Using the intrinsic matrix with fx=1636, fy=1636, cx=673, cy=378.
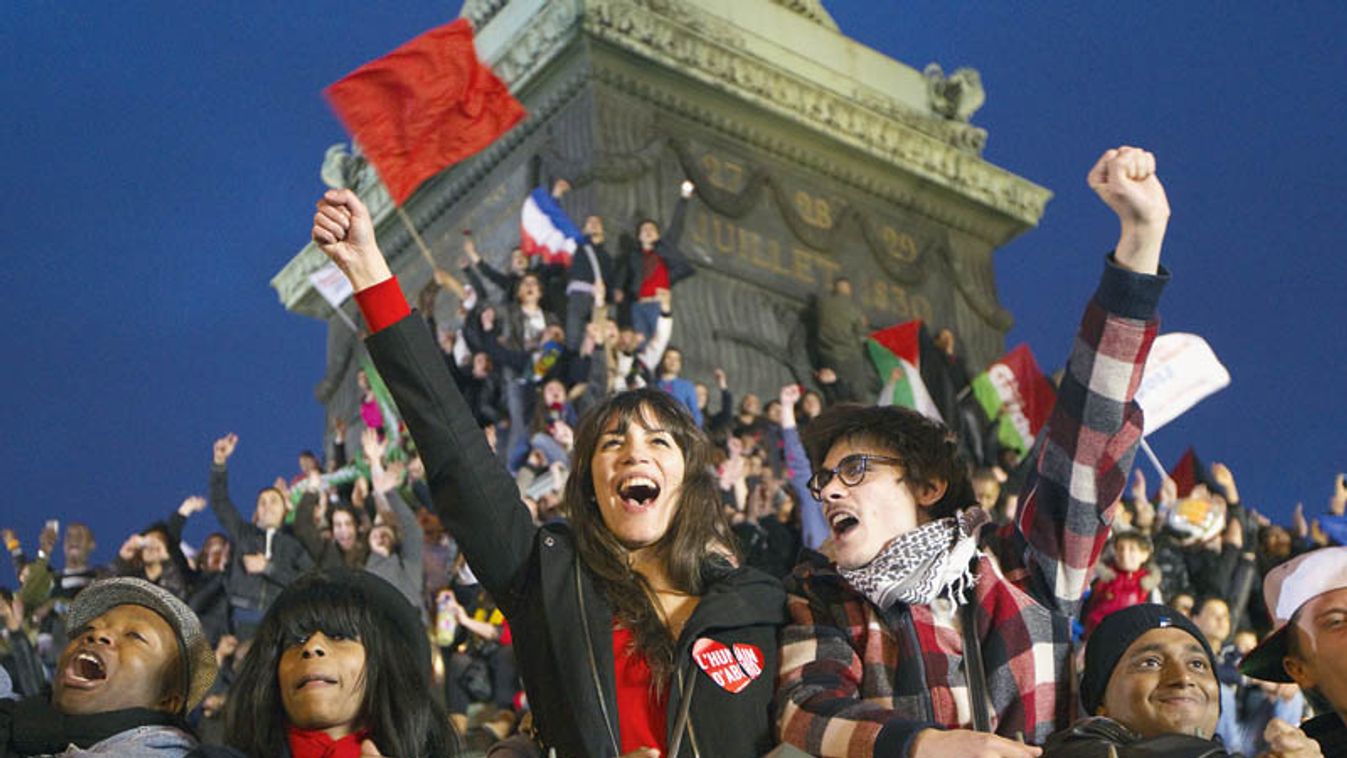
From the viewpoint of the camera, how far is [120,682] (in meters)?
3.36

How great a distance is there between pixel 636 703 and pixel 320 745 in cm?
77

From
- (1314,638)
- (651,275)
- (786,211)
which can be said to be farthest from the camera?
(786,211)

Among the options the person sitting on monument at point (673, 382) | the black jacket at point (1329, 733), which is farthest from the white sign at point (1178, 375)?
the black jacket at point (1329, 733)

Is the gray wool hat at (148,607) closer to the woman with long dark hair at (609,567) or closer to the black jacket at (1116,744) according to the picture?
the woman with long dark hair at (609,567)

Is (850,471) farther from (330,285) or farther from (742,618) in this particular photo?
(330,285)

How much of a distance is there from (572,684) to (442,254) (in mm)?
15579

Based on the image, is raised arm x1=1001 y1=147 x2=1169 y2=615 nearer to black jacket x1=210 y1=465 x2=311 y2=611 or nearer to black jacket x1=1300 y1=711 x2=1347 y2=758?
black jacket x1=1300 y1=711 x2=1347 y2=758

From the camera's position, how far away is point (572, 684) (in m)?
3.01

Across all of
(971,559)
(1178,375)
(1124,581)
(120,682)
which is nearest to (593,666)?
(971,559)

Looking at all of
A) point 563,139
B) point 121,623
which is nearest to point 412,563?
point 121,623

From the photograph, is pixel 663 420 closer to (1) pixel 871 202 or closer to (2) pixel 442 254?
(2) pixel 442 254

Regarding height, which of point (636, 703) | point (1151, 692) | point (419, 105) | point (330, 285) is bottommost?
point (1151, 692)

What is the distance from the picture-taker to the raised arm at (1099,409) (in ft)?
9.95

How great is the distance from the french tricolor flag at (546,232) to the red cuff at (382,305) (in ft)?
38.3
